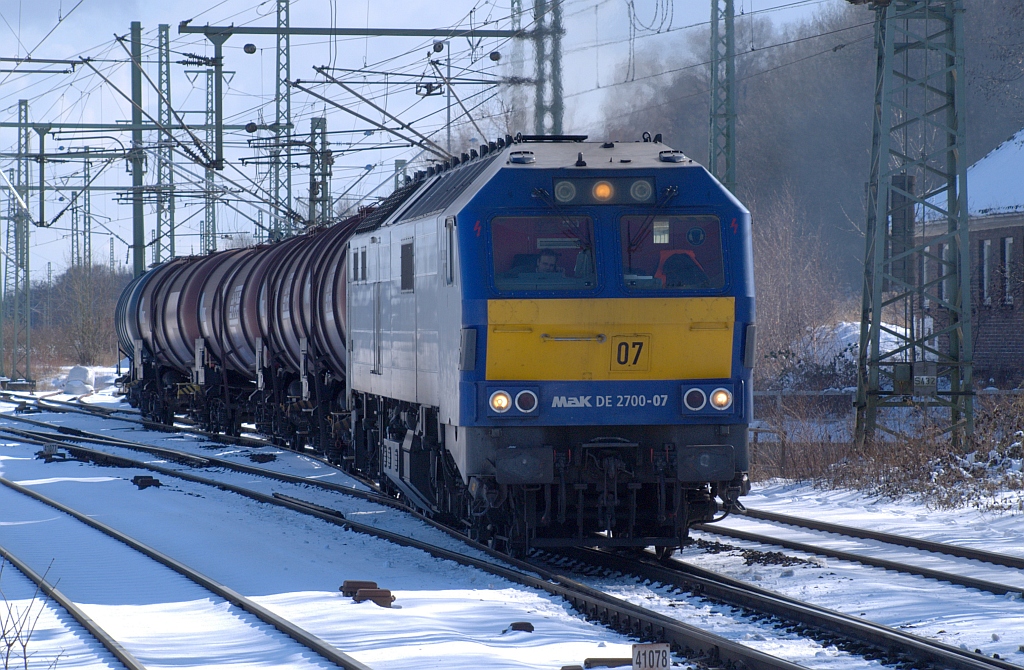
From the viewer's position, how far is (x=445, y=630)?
787 cm

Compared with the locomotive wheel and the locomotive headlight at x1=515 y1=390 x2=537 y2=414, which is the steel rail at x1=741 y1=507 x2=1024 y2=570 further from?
the locomotive headlight at x1=515 y1=390 x2=537 y2=414

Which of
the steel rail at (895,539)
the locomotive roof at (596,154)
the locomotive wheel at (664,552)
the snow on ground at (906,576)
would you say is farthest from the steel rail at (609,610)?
the locomotive roof at (596,154)

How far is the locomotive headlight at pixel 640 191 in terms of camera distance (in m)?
10.1

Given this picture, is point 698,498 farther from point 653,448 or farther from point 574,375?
point 574,375

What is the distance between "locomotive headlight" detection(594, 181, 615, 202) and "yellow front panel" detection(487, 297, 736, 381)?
33.2 inches

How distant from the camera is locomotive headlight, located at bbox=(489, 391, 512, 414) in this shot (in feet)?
31.9

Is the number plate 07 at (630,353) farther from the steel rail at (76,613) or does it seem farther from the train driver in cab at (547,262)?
the steel rail at (76,613)

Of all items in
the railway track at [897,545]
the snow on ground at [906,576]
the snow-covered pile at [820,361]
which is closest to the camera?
the snow on ground at [906,576]

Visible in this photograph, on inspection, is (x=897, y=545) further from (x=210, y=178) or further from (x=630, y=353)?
(x=210, y=178)

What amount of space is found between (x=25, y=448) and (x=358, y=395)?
11.5 m

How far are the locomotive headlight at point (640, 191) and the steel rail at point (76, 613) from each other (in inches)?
201

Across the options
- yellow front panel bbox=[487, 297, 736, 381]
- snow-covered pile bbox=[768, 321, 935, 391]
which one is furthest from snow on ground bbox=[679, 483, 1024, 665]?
snow-covered pile bbox=[768, 321, 935, 391]

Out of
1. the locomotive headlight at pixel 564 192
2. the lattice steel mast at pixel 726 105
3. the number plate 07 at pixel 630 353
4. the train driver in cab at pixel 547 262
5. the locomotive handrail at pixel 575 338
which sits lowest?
the number plate 07 at pixel 630 353

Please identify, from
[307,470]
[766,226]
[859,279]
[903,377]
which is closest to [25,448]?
[307,470]
